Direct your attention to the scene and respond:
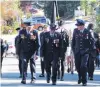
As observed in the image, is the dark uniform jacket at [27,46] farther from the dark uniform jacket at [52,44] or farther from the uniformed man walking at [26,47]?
the dark uniform jacket at [52,44]

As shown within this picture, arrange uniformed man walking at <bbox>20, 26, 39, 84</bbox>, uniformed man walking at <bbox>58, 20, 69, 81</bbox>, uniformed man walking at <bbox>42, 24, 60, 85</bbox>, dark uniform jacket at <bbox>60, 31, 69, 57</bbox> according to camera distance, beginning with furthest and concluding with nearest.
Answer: uniformed man walking at <bbox>58, 20, 69, 81</bbox> → dark uniform jacket at <bbox>60, 31, 69, 57</bbox> → uniformed man walking at <bbox>20, 26, 39, 84</bbox> → uniformed man walking at <bbox>42, 24, 60, 85</bbox>

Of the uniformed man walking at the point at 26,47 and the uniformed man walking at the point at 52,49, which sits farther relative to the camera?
the uniformed man walking at the point at 26,47

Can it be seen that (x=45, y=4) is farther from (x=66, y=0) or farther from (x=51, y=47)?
(x=51, y=47)

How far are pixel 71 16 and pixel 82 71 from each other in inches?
2229

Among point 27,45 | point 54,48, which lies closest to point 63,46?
point 54,48

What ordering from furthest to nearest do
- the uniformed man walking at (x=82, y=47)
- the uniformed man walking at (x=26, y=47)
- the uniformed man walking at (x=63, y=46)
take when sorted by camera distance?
the uniformed man walking at (x=63, y=46)
the uniformed man walking at (x=26, y=47)
the uniformed man walking at (x=82, y=47)

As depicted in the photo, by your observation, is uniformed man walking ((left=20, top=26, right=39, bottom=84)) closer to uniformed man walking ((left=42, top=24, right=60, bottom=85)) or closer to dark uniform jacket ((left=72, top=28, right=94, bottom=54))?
uniformed man walking ((left=42, top=24, right=60, bottom=85))

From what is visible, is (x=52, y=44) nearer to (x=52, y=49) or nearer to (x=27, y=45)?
(x=52, y=49)

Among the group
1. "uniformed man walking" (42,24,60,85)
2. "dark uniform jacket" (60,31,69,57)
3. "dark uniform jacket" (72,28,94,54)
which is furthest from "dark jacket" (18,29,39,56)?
"dark uniform jacket" (72,28,94,54)

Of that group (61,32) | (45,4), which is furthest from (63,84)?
(45,4)

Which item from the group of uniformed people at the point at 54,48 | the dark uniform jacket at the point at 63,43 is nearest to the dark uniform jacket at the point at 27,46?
the group of uniformed people at the point at 54,48

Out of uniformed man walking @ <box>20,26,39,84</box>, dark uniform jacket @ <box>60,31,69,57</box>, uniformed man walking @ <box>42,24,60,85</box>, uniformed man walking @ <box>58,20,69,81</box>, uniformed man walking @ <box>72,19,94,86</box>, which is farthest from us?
uniformed man walking @ <box>58,20,69,81</box>

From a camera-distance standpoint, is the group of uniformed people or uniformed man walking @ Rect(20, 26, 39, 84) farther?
uniformed man walking @ Rect(20, 26, 39, 84)


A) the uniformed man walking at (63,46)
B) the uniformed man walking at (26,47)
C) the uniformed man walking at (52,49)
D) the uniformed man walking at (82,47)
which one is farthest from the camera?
the uniformed man walking at (63,46)
